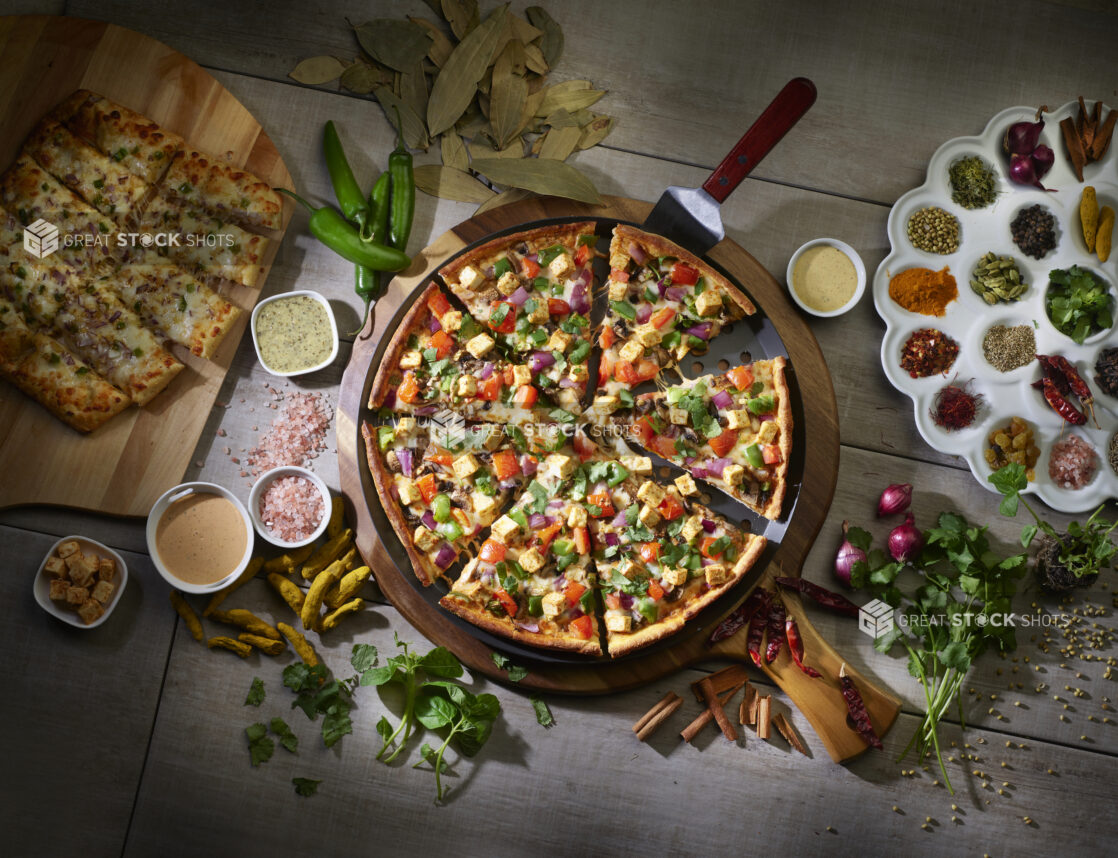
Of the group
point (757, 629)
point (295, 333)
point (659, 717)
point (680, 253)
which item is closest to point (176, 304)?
point (295, 333)

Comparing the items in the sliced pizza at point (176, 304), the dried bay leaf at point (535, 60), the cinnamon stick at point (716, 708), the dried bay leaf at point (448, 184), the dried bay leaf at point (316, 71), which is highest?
the dried bay leaf at point (535, 60)

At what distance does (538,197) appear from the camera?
16.4 feet

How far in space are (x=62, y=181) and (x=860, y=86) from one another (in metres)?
5.07

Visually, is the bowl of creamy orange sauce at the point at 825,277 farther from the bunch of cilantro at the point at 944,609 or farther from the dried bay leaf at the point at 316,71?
the dried bay leaf at the point at 316,71

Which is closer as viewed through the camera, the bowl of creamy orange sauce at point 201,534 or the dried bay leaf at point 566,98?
the bowl of creamy orange sauce at point 201,534

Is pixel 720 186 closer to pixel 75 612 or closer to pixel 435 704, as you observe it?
pixel 435 704

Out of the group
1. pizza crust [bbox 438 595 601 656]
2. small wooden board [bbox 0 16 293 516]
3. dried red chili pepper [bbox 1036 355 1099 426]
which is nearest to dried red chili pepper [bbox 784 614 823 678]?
pizza crust [bbox 438 595 601 656]

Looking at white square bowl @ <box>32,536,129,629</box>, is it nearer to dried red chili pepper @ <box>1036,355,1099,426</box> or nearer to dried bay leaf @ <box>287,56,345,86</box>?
dried bay leaf @ <box>287,56,345,86</box>

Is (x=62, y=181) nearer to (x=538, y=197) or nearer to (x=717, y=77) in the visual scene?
(x=538, y=197)

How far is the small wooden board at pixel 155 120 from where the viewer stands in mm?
4672

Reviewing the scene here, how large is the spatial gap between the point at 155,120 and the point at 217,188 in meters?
0.62

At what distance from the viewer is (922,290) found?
5.02 m

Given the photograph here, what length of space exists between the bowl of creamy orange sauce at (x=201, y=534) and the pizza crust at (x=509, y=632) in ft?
4.00

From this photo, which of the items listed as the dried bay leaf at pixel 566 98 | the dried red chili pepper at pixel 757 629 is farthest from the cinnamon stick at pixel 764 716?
the dried bay leaf at pixel 566 98
